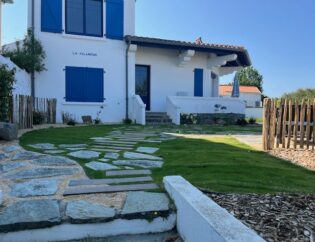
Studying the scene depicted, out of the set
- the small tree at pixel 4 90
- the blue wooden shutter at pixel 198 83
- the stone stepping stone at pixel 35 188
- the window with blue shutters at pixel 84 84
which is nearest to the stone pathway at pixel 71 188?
the stone stepping stone at pixel 35 188

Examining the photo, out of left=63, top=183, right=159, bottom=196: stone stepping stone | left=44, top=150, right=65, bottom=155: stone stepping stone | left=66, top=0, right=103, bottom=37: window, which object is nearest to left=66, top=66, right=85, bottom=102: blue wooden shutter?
left=66, top=0, right=103, bottom=37: window

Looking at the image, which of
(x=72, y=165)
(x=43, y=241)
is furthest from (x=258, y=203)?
(x=72, y=165)

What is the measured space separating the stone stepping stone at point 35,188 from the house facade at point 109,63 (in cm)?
1076

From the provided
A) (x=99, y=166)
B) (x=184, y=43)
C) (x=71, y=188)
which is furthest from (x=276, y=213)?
(x=184, y=43)

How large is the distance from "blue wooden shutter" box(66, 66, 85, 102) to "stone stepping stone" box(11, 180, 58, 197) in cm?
1134

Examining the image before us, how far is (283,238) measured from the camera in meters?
2.36

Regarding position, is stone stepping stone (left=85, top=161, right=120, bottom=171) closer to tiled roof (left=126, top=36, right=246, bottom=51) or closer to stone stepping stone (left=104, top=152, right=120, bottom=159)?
stone stepping stone (left=104, top=152, right=120, bottom=159)

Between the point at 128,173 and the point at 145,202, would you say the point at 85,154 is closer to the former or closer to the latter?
the point at 128,173

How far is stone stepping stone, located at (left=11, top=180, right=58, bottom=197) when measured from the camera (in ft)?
11.2

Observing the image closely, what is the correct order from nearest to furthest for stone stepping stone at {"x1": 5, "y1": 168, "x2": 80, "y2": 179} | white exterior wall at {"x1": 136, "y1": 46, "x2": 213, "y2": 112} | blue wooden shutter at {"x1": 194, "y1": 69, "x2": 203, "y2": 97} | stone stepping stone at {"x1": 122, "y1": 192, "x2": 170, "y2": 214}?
stone stepping stone at {"x1": 122, "y1": 192, "x2": 170, "y2": 214}, stone stepping stone at {"x1": 5, "y1": 168, "x2": 80, "y2": 179}, white exterior wall at {"x1": 136, "y1": 46, "x2": 213, "y2": 112}, blue wooden shutter at {"x1": 194, "y1": 69, "x2": 203, "y2": 97}

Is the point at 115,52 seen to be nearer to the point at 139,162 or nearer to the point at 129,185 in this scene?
the point at 139,162

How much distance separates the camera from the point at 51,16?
14.4 m

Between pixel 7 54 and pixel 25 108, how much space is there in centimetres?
463

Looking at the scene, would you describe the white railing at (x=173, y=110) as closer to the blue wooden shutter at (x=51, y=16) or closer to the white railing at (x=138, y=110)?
the white railing at (x=138, y=110)
